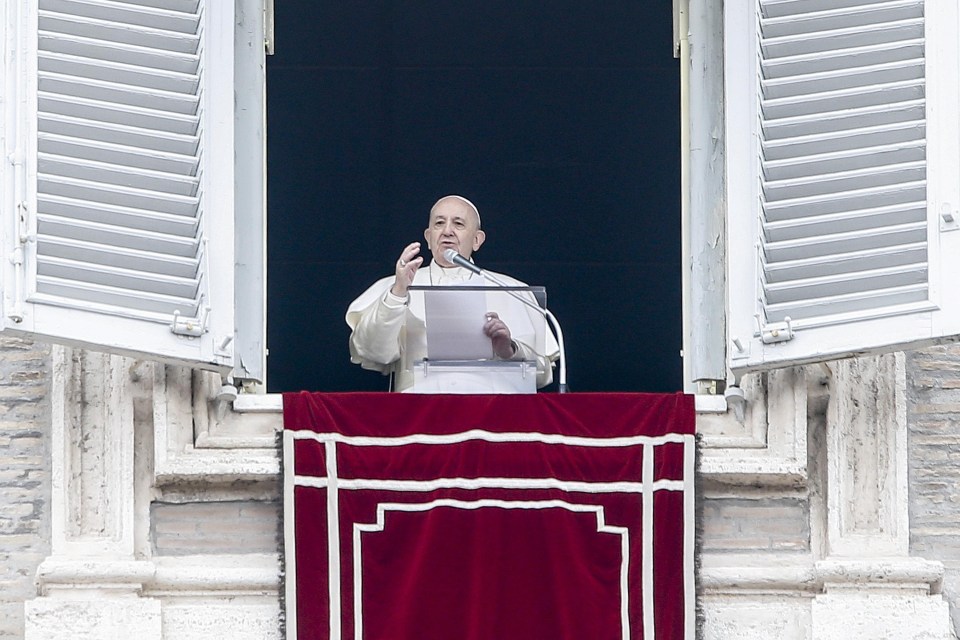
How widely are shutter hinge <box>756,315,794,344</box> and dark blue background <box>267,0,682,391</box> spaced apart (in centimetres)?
308

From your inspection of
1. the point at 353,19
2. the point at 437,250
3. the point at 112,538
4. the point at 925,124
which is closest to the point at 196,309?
the point at 112,538

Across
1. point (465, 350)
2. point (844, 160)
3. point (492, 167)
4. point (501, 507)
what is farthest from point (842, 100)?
point (492, 167)

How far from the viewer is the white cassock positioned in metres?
8.55

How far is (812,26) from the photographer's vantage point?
8.26 metres

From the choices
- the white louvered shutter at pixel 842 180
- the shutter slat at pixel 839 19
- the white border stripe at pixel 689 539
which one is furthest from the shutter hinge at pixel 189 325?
the shutter slat at pixel 839 19

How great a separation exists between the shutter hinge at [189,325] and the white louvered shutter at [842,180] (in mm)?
1552

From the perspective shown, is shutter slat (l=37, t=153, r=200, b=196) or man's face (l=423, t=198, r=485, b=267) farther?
man's face (l=423, t=198, r=485, b=267)

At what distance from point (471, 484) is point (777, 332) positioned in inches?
39.2

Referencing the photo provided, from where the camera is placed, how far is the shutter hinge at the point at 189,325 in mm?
7910

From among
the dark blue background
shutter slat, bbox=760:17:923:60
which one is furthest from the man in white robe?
the dark blue background

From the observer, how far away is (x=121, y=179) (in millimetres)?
8023

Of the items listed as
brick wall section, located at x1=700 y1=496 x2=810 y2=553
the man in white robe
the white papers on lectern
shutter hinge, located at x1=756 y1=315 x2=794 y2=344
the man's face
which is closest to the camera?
shutter hinge, located at x1=756 y1=315 x2=794 y2=344

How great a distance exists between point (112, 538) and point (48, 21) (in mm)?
1517

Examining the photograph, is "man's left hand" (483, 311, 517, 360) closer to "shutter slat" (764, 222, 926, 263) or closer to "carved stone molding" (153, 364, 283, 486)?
"carved stone molding" (153, 364, 283, 486)
